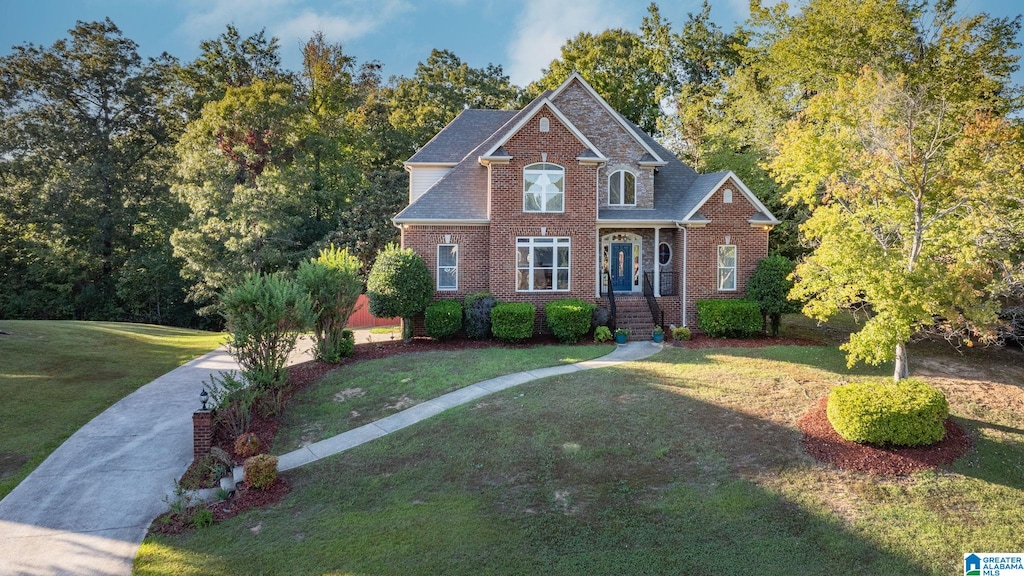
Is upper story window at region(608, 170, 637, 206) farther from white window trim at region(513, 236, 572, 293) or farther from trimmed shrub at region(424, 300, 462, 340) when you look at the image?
trimmed shrub at region(424, 300, 462, 340)

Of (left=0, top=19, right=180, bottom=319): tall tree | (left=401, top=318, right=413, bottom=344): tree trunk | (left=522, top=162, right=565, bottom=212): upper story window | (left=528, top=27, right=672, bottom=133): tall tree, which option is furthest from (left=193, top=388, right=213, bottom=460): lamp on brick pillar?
(left=528, top=27, right=672, bottom=133): tall tree

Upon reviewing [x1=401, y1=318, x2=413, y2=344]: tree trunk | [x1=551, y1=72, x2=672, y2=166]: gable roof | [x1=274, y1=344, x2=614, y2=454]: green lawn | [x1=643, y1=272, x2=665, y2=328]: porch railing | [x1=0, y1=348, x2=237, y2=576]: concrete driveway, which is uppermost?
[x1=551, y1=72, x2=672, y2=166]: gable roof

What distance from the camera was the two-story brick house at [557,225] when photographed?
60.2ft

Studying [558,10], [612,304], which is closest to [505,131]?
[558,10]

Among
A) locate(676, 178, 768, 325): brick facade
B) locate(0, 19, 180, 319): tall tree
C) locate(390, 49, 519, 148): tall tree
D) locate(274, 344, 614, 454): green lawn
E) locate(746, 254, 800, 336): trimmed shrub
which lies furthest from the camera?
locate(390, 49, 519, 148): tall tree

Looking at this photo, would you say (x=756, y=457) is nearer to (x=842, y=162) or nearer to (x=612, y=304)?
(x=842, y=162)

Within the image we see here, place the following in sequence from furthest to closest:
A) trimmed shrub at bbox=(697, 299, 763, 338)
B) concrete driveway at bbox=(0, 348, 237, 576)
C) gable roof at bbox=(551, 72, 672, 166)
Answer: gable roof at bbox=(551, 72, 672, 166) < trimmed shrub at bbox=(697, 299, 763, 338) < concrete driveway at bbox=(0, 348, 237, 576)

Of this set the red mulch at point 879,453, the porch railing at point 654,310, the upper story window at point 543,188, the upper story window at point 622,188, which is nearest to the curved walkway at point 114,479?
the red mulch at point 879,453

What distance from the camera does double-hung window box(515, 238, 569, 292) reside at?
18.6 meters

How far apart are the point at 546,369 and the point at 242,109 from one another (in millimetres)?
23130

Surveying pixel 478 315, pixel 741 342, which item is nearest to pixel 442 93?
pixel 478 315

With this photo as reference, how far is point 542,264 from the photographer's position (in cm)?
1869

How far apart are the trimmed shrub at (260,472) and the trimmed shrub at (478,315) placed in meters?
9.67

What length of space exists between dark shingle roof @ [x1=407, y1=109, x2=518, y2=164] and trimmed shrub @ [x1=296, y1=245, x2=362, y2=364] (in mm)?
7738
